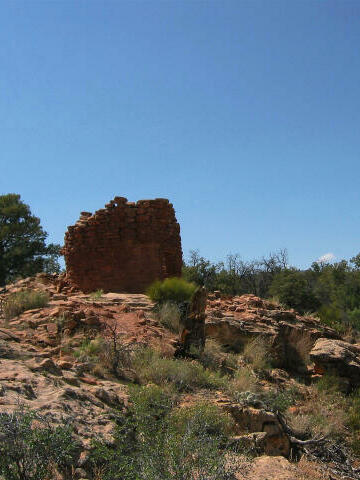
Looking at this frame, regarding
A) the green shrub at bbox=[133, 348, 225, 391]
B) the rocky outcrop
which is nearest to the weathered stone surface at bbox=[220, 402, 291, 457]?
the green shrub at bbox=[133, 348, 225, 391]

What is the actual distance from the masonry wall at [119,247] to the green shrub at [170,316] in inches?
125

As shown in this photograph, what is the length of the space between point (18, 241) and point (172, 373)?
22030 millimetres

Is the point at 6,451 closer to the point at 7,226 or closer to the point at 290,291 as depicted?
the point at 290,291

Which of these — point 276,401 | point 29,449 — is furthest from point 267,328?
point 29,449

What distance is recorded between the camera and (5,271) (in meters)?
27.5

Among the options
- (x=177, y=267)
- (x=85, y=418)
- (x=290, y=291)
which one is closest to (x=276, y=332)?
(x=177, y=267)

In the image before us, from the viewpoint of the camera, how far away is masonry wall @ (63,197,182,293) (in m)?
15.3

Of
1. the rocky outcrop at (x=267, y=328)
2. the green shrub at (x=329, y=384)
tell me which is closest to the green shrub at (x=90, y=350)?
the rocky outcrop at (x=267, y=328)

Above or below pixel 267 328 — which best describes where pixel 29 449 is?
below

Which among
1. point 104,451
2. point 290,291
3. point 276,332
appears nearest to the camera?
point 104,451

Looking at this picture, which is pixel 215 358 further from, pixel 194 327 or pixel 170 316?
pixel 170 316

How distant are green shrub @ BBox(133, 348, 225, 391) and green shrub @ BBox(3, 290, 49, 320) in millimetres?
3674

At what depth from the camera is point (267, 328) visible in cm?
1273

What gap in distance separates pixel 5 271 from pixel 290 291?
46.4 feet
